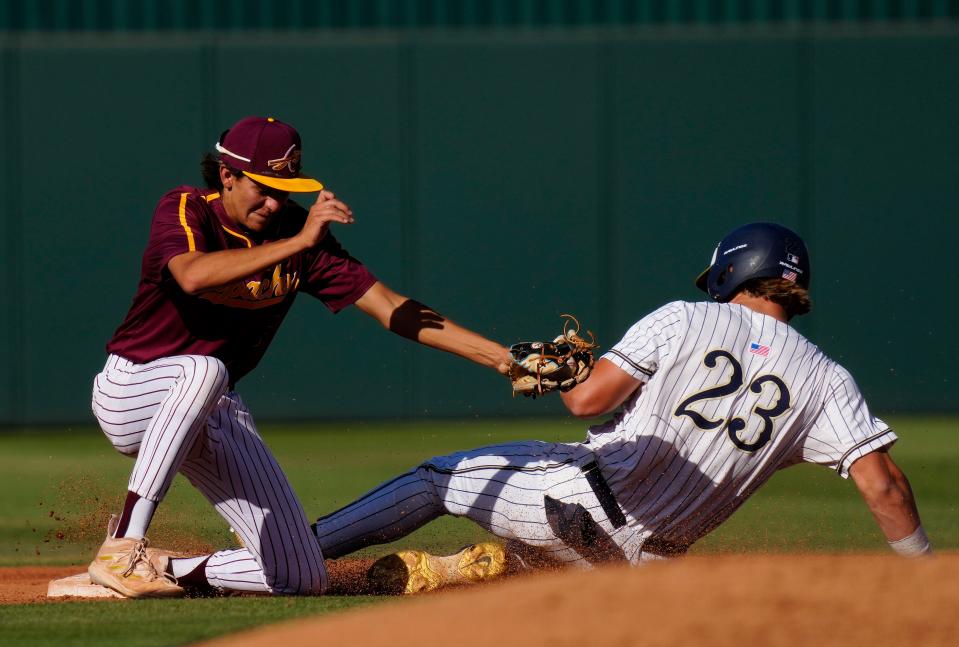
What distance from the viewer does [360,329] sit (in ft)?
27.7

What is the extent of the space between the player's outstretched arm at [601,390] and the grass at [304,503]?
818mm

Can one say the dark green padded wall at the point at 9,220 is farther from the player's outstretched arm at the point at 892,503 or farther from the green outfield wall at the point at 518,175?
the player's outstretched arm at the point at 892,503

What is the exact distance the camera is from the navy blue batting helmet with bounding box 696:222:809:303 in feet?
12.3

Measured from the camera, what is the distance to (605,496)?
3750 mm

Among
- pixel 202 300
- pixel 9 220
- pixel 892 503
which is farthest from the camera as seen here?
pixel 9 220

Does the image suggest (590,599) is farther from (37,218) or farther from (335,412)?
(37,218)

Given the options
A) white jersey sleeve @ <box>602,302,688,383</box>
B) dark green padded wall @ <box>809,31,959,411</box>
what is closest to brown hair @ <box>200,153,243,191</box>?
white jersey sleeve @ <box>602,302,688,383</box>

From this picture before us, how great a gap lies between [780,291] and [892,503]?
2.17 feet

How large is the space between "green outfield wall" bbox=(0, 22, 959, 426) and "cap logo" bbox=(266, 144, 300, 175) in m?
4.34

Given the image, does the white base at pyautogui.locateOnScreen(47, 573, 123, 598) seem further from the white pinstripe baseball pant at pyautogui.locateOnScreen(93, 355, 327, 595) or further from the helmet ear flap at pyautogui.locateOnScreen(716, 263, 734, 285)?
the helmet ear flap at pyautogui.locateOnScreen(716, 263, 734, 285)

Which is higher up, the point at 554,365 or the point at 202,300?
the point at 202,300

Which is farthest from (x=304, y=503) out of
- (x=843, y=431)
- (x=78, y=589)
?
(x=843, y=431)

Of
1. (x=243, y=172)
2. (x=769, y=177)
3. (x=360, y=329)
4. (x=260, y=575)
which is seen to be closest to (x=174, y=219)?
(x=243, y=172)

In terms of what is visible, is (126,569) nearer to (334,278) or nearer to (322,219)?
(322,219)
